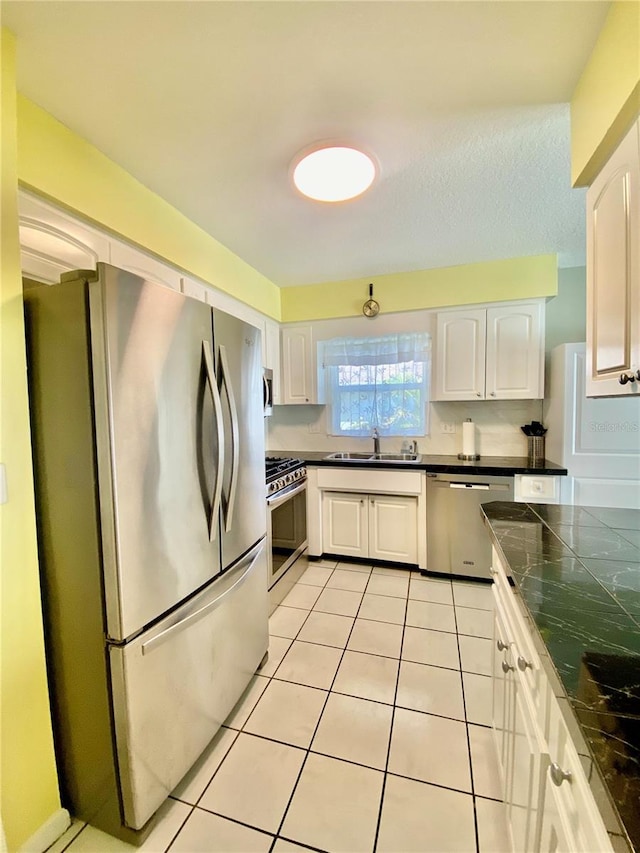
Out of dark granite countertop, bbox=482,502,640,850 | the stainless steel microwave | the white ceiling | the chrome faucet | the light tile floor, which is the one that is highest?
the white ceiling

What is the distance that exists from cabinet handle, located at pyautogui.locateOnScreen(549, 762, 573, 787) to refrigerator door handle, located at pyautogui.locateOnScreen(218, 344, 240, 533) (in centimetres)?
121

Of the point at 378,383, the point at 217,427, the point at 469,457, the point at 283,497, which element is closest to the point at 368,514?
the point at 283,497

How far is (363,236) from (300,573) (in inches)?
103

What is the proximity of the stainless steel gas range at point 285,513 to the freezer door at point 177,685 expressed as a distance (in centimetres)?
67

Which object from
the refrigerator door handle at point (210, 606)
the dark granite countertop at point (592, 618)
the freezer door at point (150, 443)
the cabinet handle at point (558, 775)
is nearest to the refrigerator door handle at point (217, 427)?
the freezer door at point (150, 443)

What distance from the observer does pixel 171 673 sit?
122 cm

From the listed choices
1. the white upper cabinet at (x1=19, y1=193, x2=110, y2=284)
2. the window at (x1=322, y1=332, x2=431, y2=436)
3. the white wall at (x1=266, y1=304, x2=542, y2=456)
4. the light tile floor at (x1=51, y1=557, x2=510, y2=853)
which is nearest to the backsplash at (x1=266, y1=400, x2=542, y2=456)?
the white wall at (x1=266, y1=304, x2=542, y2=456)

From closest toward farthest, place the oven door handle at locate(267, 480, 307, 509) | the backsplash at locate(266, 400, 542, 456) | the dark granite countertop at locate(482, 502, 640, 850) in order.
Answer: the dark granite countertop at locate(482, 502, 640, 850) < the oven door handle at locate(267, 480, 307, 509) < the backsplash at locate(266, 400, 542, 456)

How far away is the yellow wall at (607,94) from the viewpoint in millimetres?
992

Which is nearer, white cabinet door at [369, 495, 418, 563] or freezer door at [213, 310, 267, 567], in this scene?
freezer door at [213, 310, 267, 567]

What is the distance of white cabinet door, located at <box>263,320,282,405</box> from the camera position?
319 centimetres

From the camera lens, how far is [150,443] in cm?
114

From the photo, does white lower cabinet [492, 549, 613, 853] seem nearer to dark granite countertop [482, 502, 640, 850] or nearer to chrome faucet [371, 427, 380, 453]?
dark granite countertop [482, 502, 640, 850]

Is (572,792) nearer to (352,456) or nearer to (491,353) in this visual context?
(491,353)
